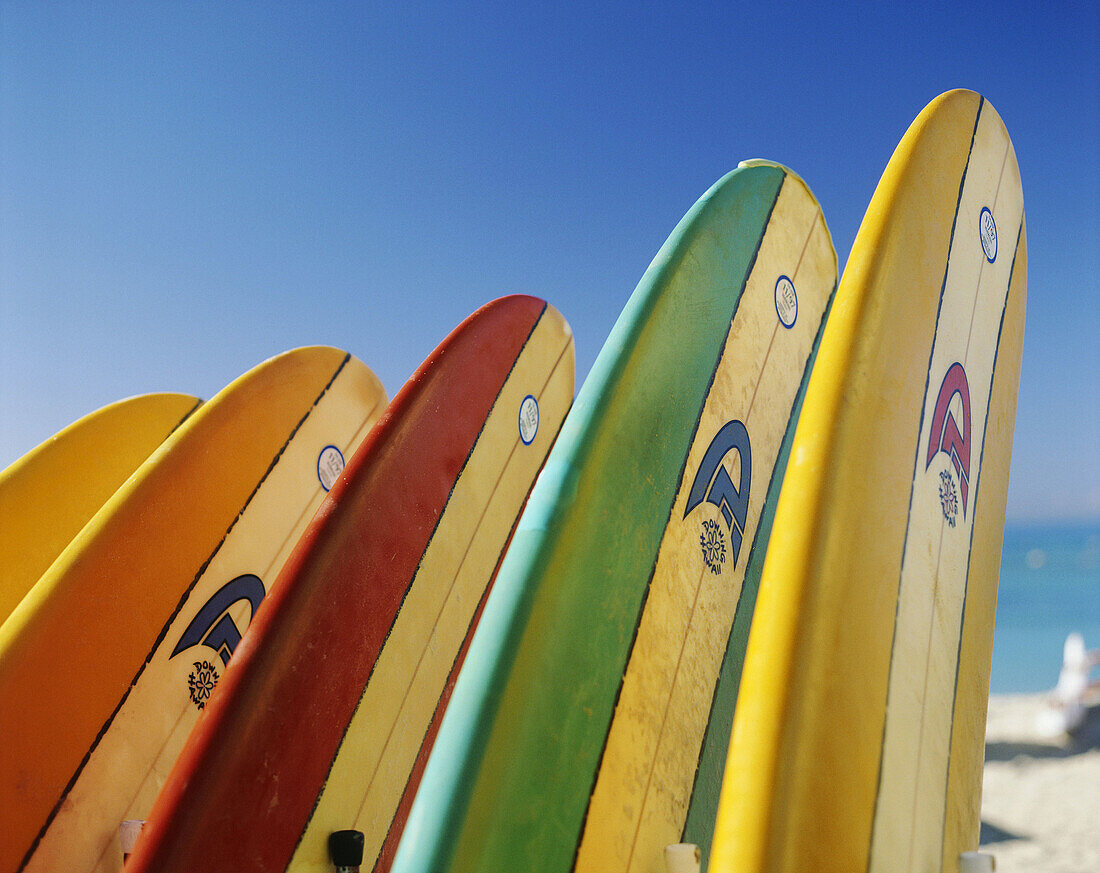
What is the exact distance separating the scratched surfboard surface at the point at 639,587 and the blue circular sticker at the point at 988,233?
0.45 m

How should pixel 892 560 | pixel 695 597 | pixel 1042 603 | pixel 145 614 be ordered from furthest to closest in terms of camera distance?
pixel 1042 603
pixel 145 614
pixel 695 597
pixel 892 560

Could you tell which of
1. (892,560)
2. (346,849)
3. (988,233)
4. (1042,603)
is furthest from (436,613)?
(1042,603)

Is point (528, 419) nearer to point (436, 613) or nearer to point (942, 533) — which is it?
point (436, 613)

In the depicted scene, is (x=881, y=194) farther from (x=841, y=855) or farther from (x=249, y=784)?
(x=249, y=784)

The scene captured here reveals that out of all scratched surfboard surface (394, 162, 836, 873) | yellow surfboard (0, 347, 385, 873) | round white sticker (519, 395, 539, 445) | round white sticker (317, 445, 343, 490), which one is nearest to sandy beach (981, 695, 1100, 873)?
round white sticker (519, 395, 539, 445)

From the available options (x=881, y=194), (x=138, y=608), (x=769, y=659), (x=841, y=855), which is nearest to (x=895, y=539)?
Answer: (x=769, y=659)

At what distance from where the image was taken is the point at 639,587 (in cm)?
138

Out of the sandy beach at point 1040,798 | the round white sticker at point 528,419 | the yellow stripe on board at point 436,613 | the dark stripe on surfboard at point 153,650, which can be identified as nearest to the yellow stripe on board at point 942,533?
the yellow stripe on board at point 436,613

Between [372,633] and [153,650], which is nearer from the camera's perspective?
[372,633]

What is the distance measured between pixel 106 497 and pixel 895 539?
2.38 m

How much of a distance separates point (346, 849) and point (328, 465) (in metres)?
1.34

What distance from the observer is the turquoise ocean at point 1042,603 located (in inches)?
901

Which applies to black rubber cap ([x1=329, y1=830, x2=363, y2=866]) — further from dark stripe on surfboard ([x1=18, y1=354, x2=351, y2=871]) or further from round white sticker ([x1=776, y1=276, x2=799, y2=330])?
round white sticker ([x1=776, y1=276, x2=799, y2=330])

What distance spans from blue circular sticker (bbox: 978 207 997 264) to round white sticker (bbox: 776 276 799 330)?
1.46ft
